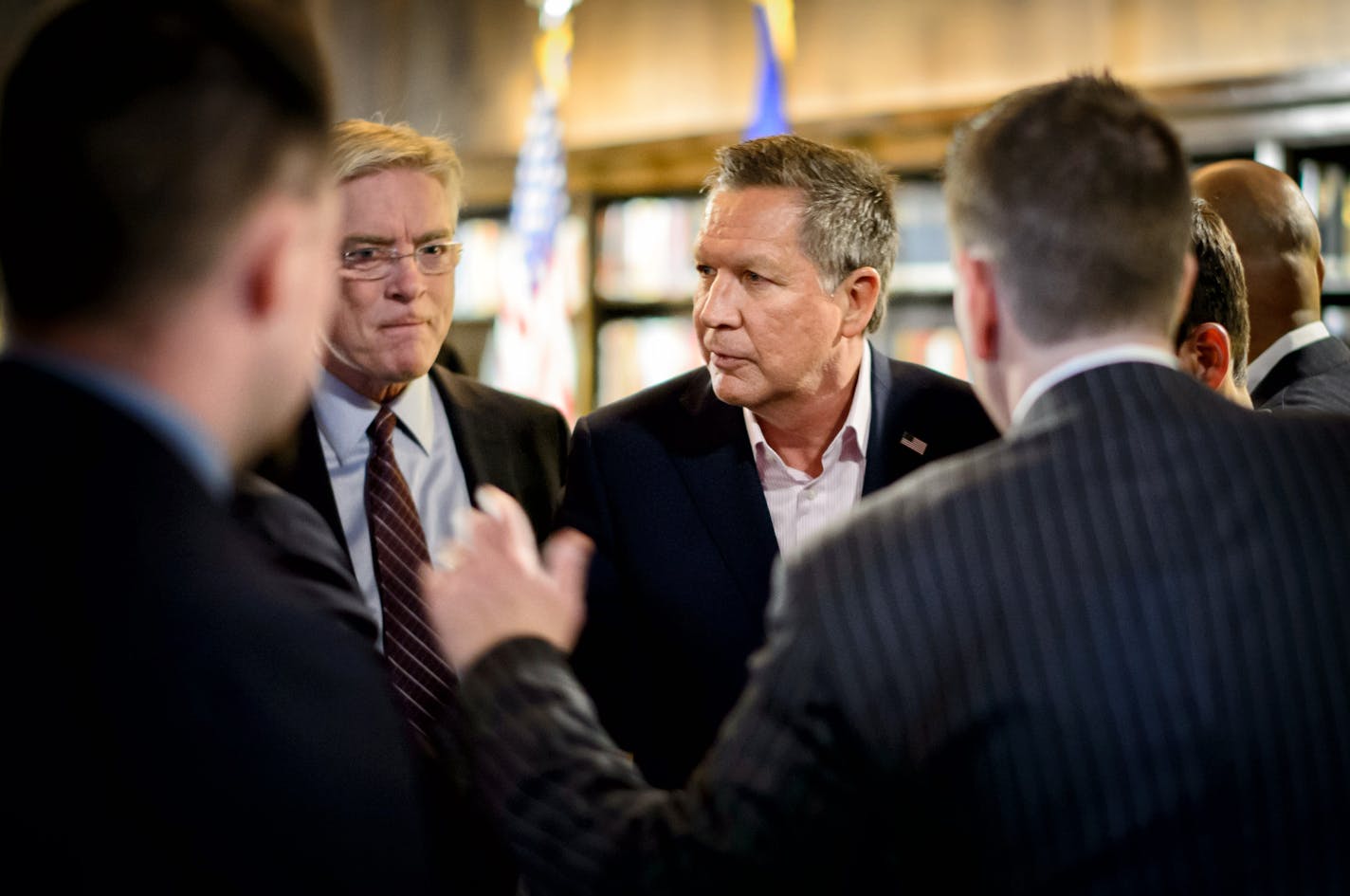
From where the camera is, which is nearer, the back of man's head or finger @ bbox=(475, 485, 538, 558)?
finger @ bbox=(475, 485, 538, 558)

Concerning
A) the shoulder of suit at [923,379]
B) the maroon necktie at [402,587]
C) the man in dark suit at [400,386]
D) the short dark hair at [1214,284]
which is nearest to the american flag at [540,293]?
the man in dark suit at [400,386]

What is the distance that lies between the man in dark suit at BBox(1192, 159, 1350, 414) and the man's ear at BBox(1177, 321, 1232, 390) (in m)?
0.86

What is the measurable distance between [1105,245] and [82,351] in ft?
2.78

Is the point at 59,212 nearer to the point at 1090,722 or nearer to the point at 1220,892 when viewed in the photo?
the point at 1090,722

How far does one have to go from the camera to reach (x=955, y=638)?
3.40 ft

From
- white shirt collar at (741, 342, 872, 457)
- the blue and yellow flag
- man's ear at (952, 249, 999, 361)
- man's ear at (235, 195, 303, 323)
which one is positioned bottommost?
white shirt collar at (741, 342, 872, 457)

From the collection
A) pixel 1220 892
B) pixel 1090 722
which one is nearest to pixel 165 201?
pixel 1090 722

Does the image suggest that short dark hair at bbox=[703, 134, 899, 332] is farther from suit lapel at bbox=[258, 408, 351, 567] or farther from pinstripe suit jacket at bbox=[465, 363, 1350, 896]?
pinstripe suit jacket at bbox=[465, 363, 1350, 896]

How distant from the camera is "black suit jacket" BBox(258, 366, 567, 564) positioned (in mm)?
2264

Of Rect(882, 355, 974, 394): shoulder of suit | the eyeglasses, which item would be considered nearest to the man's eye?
the eyeglasses

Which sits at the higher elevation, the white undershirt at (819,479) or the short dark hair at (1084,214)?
the short dark hair at (1084,214)

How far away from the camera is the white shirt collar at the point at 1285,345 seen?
272 cm

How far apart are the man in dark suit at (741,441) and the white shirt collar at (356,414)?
29 cm

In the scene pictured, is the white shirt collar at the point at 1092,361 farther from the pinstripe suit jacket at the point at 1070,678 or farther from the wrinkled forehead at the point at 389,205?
the wrinkled forehead at the point at 389,205
